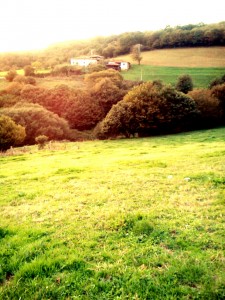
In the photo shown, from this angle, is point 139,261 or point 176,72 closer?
point 139,261

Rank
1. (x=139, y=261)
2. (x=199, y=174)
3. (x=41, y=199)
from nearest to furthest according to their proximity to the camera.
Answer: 1. (x=139, y=261)
2. (x=41, y=199)
3. (x=199, y=174)

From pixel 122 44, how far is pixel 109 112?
324 feet

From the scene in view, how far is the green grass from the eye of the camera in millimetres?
86412

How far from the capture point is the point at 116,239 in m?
7.02

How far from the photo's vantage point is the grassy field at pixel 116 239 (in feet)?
17.2

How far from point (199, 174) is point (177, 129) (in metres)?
42.0

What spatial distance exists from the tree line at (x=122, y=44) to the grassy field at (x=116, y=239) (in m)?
115

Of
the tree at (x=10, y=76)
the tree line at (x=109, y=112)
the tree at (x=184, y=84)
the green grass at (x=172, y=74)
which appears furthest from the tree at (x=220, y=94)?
the tree at (x=10, y=76)

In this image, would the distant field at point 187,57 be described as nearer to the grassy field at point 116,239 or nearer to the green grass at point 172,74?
the green grass at point 172,74

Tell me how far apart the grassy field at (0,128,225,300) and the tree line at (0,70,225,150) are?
3107 cm

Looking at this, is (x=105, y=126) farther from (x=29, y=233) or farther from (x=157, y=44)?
(x=157, y=44)

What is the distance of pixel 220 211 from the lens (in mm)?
8367

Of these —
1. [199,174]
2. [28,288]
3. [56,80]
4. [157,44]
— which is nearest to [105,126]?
[199,174]

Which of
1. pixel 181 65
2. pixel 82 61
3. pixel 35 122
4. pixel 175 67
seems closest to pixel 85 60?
pixel 82 61
